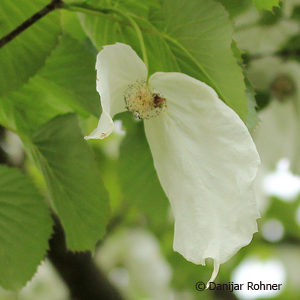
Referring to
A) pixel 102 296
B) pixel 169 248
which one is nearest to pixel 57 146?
pixel 102 296

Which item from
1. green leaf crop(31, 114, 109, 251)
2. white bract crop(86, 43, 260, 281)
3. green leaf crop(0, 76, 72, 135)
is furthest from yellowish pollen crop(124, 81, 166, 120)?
green leaf crop(0, 76, 72, 135)

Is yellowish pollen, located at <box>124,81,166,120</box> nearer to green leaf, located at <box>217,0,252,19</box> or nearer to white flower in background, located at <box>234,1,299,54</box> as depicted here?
green leaf, located at <box>217,0,252,19</box>

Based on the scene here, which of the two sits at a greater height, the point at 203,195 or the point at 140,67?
the point at 140,67

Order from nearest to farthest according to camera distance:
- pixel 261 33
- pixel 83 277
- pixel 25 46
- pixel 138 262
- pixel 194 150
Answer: pixel 194 150, pixel 25 46, pixel 261 33, pixel 83 277, pixel 138 262

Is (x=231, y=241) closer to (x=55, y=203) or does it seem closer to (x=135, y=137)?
(x=55, y=203)

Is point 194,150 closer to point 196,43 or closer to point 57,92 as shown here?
point 196,43

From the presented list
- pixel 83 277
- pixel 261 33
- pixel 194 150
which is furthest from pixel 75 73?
pixel 83 277

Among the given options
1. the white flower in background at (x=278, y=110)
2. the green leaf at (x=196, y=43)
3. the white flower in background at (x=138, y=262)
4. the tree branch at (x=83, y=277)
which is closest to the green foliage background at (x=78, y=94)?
the green leaf at (x=196, y=43)
